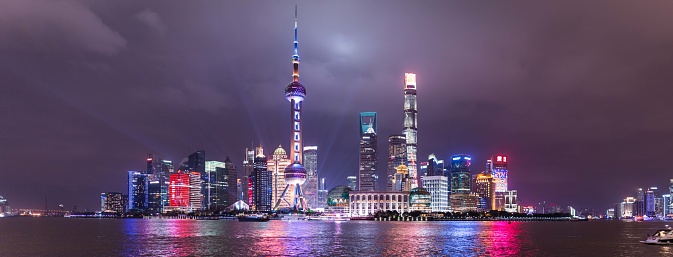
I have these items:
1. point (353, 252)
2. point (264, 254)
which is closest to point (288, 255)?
point (264, 254)

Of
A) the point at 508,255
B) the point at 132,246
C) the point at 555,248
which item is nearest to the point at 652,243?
the point at 555,248

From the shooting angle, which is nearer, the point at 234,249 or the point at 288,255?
the point at 288,255

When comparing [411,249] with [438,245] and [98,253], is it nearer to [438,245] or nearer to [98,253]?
[438,245]

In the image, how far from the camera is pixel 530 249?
114 meters

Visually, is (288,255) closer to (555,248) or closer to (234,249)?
(234,249)

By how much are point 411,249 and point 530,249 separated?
2259 cm

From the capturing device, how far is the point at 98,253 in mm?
102188

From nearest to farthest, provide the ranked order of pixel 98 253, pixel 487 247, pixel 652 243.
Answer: pixel 98 253, pixel 487 247, pixel 652 243

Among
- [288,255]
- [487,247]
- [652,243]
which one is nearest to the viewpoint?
[288,255]

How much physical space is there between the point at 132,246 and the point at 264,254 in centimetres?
3433

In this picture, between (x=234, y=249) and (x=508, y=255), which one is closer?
(x=508, y=255)

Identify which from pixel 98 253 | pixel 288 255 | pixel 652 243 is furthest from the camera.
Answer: pixel 652 243

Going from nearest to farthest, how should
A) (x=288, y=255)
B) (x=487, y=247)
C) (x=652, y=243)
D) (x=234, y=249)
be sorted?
(x=288, y=255)
(x=234, y=249)
(x=487, y=247)
(x=652, y=243)

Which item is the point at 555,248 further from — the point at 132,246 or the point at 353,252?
the point at 132,246
